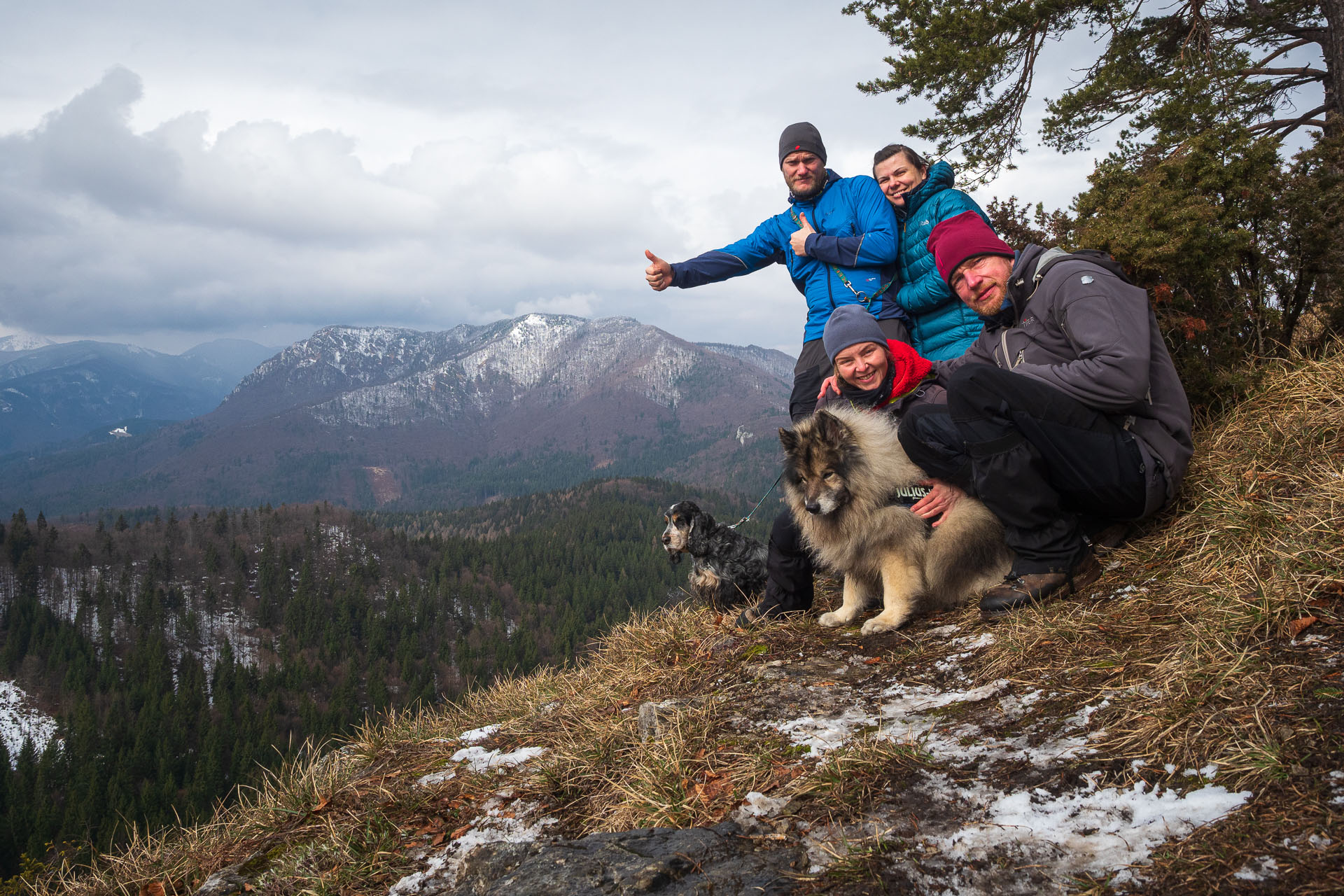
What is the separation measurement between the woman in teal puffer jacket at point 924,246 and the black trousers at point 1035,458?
1.34 meters

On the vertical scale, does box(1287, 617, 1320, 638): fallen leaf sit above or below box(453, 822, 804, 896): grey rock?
above

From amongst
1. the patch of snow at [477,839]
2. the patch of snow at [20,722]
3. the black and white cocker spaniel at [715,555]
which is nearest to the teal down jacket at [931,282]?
the black and white cocker spaniel at [715,555]

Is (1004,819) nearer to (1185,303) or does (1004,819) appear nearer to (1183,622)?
(1183,622)

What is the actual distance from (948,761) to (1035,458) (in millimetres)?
2208

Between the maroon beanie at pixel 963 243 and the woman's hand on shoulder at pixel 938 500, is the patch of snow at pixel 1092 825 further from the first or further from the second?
the maroon beanie at pixel 963 243

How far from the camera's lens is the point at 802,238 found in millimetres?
6508

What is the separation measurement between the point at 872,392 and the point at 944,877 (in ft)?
12.3

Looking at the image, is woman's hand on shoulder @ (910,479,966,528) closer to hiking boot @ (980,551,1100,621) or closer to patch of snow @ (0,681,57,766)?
hiking boot @ (980,551,1100,621)

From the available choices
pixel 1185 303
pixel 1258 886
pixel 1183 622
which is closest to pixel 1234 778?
pixel 1258 886

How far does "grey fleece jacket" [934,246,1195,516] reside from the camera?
4.20 m

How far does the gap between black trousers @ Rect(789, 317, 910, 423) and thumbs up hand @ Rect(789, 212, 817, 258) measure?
849 millimetres

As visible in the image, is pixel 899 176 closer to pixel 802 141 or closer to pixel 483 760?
pixel 802 141

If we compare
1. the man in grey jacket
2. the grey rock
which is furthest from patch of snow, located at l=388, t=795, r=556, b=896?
the man in grey jacket

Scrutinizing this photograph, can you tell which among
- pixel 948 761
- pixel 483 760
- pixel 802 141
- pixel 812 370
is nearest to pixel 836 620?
pixel 812 370
